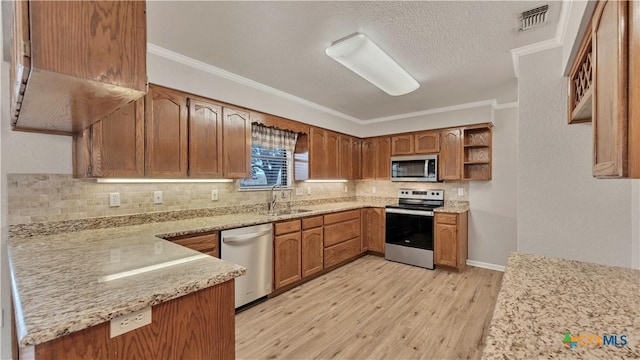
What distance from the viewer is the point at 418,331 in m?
2.37

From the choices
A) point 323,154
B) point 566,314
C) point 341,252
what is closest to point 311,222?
point 341,252

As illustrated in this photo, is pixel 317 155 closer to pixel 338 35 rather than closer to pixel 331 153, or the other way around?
pixel 331 153

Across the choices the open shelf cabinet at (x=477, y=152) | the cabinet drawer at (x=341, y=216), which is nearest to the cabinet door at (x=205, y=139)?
the cabinet drawer at (x=341, y=216)

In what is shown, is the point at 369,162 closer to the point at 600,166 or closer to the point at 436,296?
the point at 436,296

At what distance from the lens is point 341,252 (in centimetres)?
402

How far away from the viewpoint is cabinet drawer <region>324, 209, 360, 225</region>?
3.79 metres

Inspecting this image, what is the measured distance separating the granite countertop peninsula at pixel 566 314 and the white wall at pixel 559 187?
74 centimetres

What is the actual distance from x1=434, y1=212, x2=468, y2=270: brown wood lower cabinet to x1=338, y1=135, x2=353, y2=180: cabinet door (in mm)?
1618

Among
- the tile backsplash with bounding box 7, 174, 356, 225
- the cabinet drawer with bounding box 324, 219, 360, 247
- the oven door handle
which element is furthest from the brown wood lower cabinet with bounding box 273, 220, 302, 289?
the oven door handle

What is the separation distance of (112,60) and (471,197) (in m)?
4.58

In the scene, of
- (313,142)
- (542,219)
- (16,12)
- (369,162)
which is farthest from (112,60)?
(369,162)

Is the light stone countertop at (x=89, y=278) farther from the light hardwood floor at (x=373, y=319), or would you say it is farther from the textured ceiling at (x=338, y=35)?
the textured ceiling at (x=338, y=35)

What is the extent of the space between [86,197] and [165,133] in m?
0.79

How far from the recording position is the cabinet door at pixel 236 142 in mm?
2889
